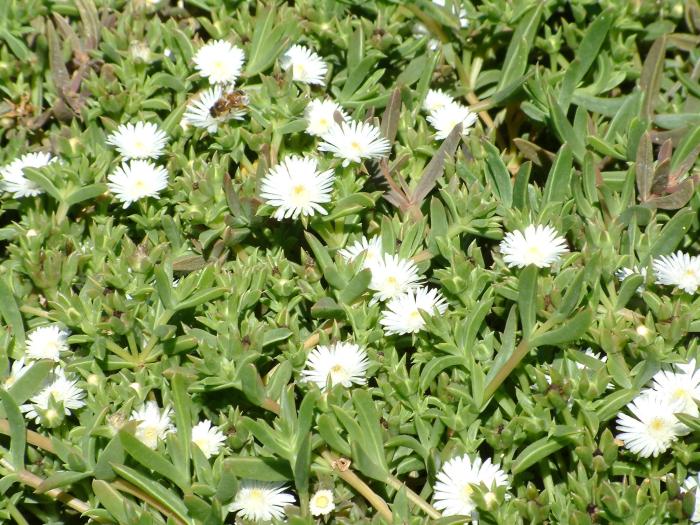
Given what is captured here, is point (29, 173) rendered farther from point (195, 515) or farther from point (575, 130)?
point (575, 130)

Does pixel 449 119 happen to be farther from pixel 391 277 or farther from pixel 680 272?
pixel 680 272

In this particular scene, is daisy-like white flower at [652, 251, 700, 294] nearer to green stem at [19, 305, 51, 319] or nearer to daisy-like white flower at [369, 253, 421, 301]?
daisy-like white flower at [369, 253, 421, 301]

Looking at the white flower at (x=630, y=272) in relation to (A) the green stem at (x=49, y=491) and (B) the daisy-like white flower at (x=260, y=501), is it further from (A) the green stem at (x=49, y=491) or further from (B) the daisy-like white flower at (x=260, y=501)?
(A) the green stem at (x=49, y=491)

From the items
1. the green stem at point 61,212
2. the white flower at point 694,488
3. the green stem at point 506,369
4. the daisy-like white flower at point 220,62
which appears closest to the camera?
the white flower at point 694,488

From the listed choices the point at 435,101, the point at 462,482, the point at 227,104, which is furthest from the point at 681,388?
the point at 227,104

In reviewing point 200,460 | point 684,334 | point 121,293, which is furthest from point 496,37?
point 200,460

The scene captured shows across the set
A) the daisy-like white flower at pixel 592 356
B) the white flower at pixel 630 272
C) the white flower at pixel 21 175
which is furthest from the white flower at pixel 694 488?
the white flower at pixel 21 175

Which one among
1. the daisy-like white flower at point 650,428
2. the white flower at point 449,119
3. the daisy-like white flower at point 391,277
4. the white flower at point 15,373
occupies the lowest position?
the daisy-like white flower at point 650,428
